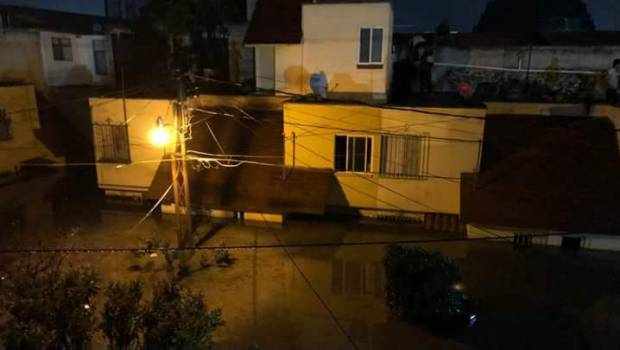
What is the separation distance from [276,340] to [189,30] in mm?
19152

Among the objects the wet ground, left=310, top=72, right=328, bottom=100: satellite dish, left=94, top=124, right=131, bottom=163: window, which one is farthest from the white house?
left=94, top=124, right=131, bottom=163: window

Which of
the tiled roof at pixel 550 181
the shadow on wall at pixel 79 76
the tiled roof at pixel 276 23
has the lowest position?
the tiled roof at pixel 550 181

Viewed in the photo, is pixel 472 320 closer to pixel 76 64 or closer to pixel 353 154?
pixel 353 154

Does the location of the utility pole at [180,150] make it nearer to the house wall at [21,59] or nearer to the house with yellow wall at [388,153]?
the house with yellow wall at [388,153]

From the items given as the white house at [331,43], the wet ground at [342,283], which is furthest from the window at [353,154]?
the white house at [331,43]

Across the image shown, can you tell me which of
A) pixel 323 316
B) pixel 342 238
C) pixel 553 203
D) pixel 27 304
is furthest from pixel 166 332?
pixel 553 203

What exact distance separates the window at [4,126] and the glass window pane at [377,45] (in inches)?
680

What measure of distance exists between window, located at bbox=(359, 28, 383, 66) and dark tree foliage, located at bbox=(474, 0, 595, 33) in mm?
14296

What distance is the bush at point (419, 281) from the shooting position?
10.4m

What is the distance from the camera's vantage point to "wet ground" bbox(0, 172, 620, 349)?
34.1ft

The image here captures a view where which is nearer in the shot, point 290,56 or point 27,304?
point 27,304

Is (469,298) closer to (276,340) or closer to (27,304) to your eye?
(276,340)

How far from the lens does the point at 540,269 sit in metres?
13.4

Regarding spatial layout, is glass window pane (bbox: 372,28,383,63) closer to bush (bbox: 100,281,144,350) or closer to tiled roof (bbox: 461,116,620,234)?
tiled roof (bbox: 461,116,620,234)
